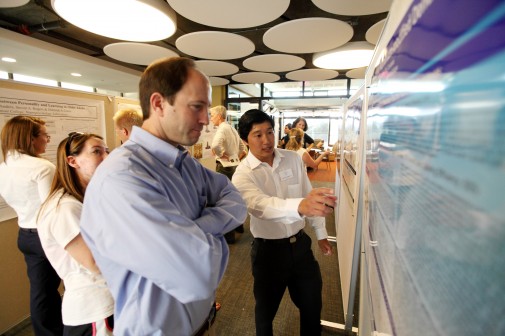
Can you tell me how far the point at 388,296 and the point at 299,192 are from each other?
3.32 ft

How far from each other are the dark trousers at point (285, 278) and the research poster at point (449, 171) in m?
0.92

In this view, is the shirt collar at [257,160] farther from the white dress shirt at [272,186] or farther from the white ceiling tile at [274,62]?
the white ceiling tile at [274,62]

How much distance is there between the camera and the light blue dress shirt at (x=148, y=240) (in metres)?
0.67

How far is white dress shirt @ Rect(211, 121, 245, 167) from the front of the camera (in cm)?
377

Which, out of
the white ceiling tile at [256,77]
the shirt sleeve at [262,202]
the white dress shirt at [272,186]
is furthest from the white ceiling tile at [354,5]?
the white ceiling tile at [256,77]

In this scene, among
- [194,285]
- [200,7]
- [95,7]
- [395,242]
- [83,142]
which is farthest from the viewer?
[200,7]

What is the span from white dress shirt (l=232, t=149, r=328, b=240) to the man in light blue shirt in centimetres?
32

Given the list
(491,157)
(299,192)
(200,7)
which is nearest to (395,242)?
(491,157)

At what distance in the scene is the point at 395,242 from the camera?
0.54 m

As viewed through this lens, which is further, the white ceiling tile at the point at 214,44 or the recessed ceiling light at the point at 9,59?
the recessed ceiling light at the point at 9,59

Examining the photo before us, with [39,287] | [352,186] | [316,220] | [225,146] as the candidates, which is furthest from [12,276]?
[352,186]

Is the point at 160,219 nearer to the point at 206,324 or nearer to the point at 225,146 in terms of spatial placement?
the point at 206,324

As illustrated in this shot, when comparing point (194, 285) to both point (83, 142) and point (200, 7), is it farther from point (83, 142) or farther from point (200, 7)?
point (200, 7)

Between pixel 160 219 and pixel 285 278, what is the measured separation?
3.41 feet
